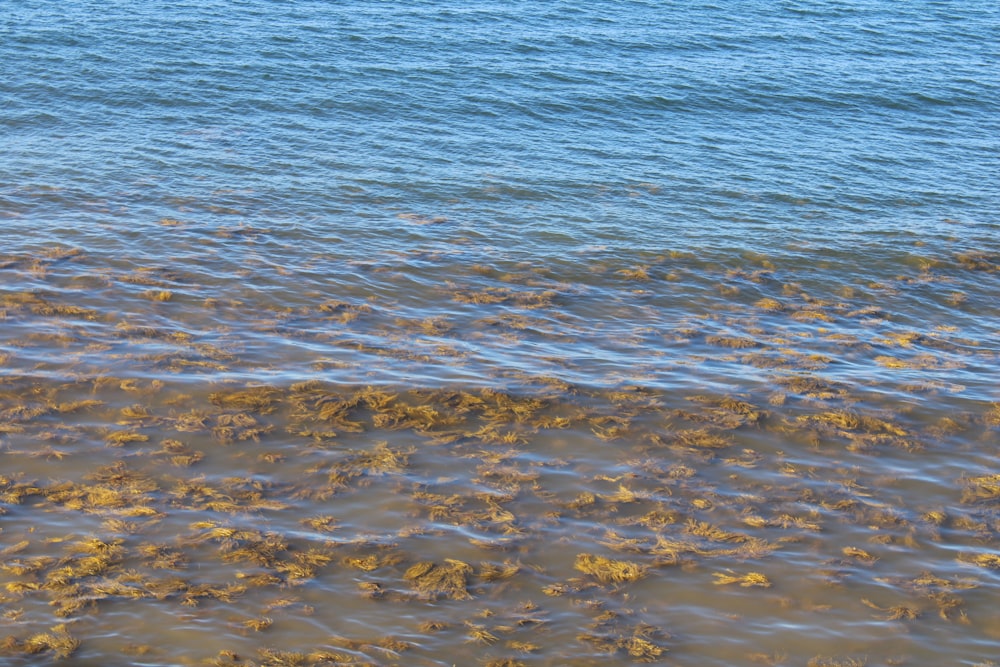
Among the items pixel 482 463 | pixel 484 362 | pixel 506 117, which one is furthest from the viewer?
pixel 506 117

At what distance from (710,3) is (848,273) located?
19.3m

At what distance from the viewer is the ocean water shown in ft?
26.3

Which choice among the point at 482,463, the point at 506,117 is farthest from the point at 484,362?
the point at 506,117

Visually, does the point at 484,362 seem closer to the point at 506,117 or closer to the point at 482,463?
the point at 482,463

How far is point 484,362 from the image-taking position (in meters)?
12.2

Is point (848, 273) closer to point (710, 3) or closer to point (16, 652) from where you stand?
point (16, 652)

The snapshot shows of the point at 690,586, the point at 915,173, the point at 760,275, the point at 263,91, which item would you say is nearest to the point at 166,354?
the point at 690,586

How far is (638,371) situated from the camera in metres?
12.2

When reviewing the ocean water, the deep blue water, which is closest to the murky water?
the ocean water

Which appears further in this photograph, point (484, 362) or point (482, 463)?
point (484, 362)

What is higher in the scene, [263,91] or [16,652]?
[263,91]

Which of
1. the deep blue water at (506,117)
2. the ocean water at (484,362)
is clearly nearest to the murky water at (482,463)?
the ocean water at (484,362)

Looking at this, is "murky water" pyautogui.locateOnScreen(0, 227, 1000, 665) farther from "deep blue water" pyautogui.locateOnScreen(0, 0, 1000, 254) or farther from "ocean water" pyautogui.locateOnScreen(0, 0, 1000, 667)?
"deep blue water" pyautogui.locateOnScreen(0, 0, 1000, 254)

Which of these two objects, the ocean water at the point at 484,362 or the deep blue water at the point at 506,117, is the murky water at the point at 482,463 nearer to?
the ocean water at the point at 484,362
